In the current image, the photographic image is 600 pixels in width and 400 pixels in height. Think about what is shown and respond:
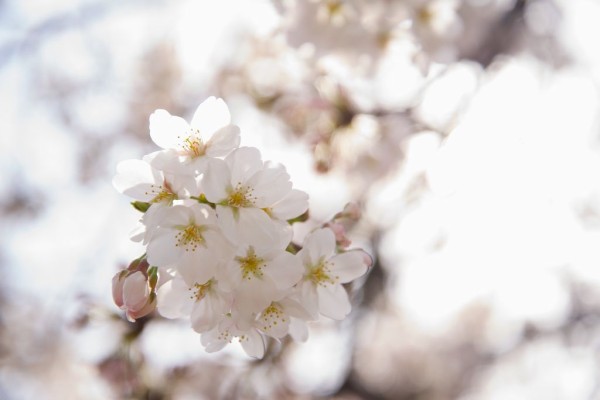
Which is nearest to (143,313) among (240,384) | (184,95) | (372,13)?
(372,13)

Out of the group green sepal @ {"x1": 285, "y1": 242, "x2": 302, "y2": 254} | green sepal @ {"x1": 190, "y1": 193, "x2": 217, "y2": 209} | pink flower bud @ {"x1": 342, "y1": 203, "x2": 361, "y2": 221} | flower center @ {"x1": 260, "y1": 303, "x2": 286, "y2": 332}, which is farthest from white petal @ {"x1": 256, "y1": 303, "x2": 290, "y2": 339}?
pink flower bud @ {"x1": 342, "y1": 203, "x2": 361, "y2": 221}

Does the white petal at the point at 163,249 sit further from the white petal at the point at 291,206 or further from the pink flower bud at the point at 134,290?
the white petal at the point at 291,206

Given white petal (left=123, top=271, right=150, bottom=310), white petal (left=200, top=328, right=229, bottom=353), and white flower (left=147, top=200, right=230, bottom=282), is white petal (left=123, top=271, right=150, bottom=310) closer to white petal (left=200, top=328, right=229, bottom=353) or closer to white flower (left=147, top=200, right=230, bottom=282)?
white flower (left=147, top=200, right=230, bottom=282)

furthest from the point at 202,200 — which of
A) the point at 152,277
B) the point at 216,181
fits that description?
the point at 152,277

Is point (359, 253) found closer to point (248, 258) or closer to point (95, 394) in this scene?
point (248, 258)

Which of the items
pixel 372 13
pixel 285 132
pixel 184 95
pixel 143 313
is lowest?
pixel 184 95

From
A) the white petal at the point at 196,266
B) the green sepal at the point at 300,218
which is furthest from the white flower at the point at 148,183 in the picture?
the green sepal at the point at 300,218

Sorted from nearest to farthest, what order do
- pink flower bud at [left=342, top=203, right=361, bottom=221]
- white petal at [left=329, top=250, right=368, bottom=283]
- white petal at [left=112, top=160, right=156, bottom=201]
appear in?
white petal at [left=112, top=160, right=156, bottom=201]
white petal at [left=329, top=250, right=368, bottom=283]
pink flower bud at [left=342, top=203, right=361, bottom=221]
